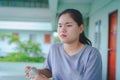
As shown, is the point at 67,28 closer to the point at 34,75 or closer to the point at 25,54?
the point at 34,75

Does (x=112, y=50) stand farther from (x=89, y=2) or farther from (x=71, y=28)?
(x=71, y=28)

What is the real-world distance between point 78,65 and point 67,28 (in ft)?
0.67

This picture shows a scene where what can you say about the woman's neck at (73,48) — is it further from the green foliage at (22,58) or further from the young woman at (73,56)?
the green foliage at (22,58)

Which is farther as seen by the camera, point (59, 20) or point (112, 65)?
point (112, 65)

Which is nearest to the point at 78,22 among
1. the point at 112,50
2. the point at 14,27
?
the point at 112,50

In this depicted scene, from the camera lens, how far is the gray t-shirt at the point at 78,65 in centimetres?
135

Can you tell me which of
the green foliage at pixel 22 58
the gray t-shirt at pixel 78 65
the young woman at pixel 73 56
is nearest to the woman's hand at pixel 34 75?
the young woman at pixel 73 56

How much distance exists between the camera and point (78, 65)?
4.59 ft

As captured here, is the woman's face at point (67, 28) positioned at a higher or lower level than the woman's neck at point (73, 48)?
higher

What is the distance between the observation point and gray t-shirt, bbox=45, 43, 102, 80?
1.35 m

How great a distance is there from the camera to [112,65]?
22.6 ft

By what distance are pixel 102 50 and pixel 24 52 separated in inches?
345

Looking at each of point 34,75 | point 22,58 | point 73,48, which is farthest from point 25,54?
point 34,75

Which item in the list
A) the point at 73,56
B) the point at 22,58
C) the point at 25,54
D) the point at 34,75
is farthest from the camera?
the point at 25,54
